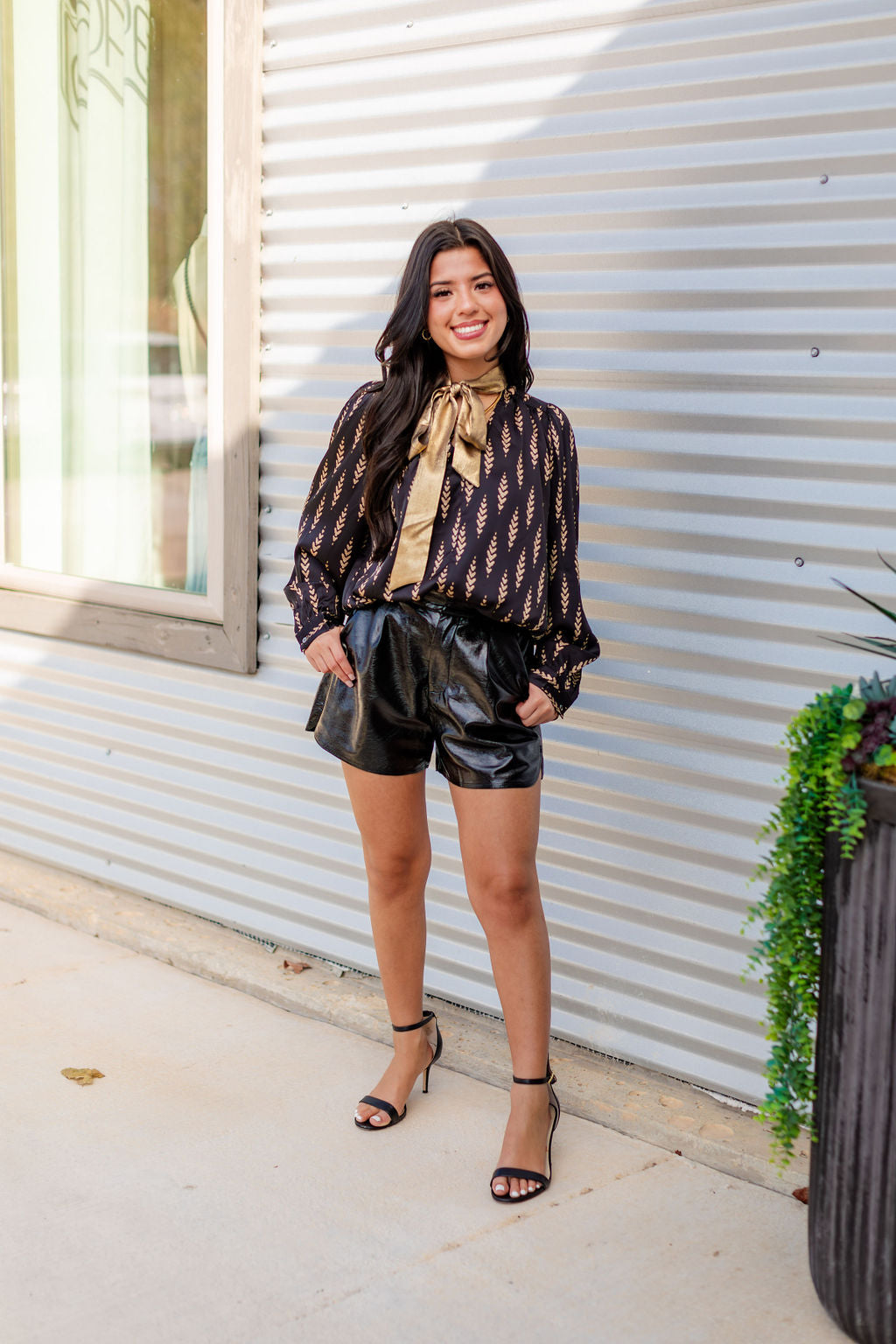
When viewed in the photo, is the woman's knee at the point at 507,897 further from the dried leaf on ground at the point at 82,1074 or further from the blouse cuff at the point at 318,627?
the dried leaf on ground at the point at 82,1074

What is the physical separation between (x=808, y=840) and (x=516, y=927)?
2.83ft

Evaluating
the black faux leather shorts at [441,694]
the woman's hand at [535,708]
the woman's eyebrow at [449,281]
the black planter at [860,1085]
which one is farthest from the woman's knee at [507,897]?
the woman's eyebrow at [449,281]

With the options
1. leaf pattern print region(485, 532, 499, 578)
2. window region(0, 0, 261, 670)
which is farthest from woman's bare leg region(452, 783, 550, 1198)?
window region(0, 0, 261, 670)

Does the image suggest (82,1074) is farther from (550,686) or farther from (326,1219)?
(550,686)

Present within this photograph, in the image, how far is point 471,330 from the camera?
111 inches

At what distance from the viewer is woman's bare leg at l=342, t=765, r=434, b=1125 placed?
3.03 m

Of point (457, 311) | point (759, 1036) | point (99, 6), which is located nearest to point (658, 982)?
point (759, 1036)

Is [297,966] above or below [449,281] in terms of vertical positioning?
below

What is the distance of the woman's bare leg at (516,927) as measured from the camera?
290 centimetres

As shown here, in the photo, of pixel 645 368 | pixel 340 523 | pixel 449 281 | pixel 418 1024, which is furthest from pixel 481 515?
pixel 418 1024

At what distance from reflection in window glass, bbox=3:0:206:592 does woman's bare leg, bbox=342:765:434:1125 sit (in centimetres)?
180

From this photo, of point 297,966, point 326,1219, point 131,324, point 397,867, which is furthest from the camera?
point 131,324

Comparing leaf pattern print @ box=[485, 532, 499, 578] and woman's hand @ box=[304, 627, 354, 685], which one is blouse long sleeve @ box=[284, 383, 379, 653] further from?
leaf pattern print @ box=[485, 532, 499, 578]

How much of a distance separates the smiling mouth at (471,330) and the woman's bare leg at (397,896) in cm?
94
